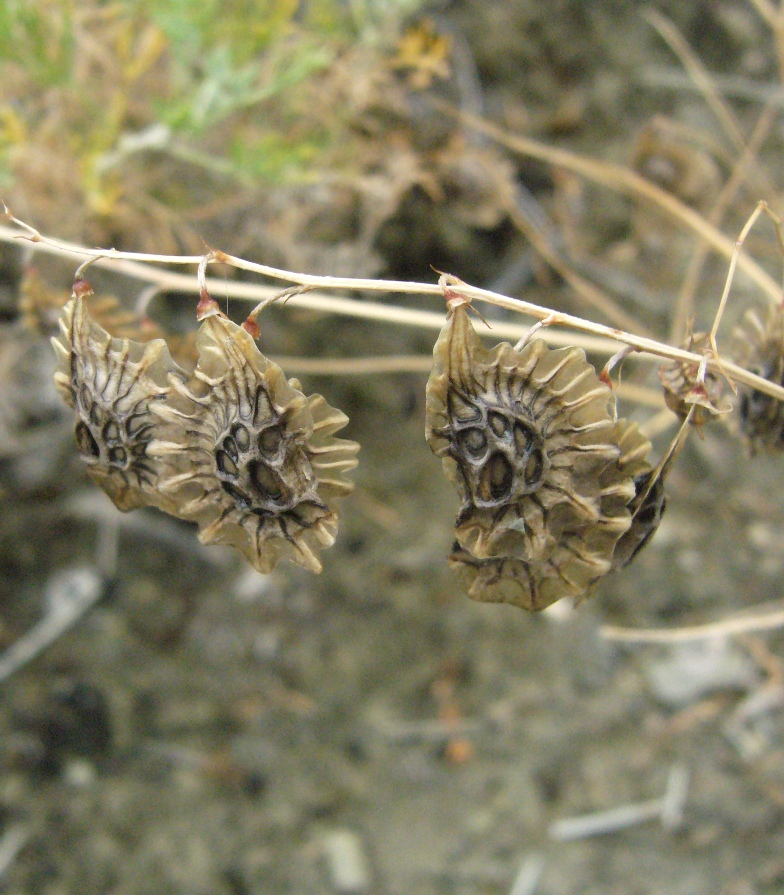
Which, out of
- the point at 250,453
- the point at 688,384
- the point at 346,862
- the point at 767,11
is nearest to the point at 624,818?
the point at 346,862

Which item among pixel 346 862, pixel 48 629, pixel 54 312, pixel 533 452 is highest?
pixel 533 452

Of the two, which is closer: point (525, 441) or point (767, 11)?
point (525, 441)

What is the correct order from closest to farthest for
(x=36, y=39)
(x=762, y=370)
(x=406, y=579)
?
(x=762, y=370), (x=36, y=39), (x=406, y=579)

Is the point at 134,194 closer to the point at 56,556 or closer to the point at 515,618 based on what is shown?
the point at 56,556

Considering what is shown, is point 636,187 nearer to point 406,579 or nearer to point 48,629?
point 406,579

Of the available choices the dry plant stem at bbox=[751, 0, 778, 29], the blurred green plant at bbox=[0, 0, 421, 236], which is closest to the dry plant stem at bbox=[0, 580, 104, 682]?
the blurred green plant at bbox=[0, 0, 421, 236]

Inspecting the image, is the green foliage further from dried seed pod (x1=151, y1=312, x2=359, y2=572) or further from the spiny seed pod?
the spiny seed pod

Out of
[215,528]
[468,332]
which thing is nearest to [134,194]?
Answer: [215,528]
